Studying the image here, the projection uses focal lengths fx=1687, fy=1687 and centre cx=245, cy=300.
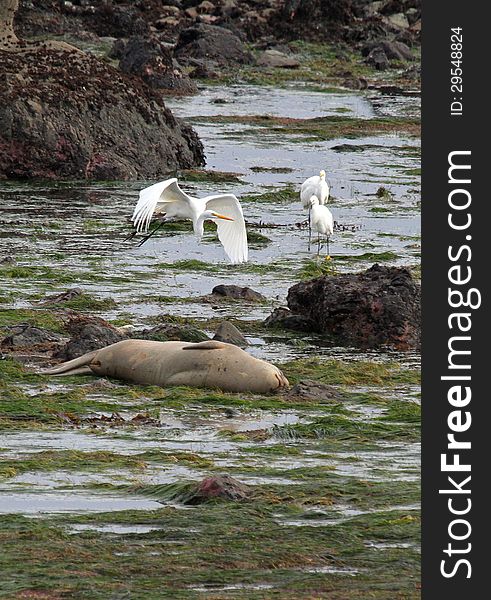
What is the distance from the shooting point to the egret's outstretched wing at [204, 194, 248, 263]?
1855 cm

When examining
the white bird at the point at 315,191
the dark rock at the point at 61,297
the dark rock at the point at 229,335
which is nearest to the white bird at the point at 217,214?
the dark rock at the point at 61,297

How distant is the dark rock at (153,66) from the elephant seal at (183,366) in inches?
1038

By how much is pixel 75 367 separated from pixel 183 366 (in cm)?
83

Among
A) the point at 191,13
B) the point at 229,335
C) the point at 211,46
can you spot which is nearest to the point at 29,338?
the point at 229,335

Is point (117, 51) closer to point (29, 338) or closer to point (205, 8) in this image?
point (205, 8)

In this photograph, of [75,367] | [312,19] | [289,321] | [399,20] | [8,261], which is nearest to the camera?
[75,367]

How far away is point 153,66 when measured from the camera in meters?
39.4

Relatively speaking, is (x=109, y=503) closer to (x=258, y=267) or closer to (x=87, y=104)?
(x=258, y=267)

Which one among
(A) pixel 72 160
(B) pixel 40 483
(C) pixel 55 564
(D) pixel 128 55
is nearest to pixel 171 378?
(B) pixel 40 483

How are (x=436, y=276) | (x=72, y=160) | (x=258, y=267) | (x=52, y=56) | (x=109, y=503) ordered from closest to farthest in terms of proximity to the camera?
(x=436, y=276), (x=109, y=503), (x=258, y=267), (x=72, y=160), (x=52, y=56)

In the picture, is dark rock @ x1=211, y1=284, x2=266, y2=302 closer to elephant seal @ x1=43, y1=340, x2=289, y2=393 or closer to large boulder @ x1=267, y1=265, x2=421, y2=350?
large boulder @ x1=267, y1=265, x2=421, y2=350

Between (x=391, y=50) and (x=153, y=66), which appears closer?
(x=153, y=66)

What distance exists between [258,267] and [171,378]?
259 inches

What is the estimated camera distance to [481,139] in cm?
736
